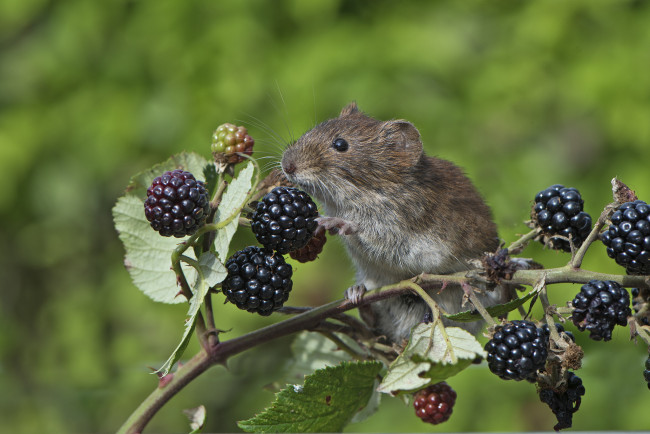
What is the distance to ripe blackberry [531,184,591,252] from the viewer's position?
1.24 meters

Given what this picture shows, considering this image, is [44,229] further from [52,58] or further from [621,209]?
[621,209]

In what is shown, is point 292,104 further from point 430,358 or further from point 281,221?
point 430,358

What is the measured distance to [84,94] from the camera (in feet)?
12.1

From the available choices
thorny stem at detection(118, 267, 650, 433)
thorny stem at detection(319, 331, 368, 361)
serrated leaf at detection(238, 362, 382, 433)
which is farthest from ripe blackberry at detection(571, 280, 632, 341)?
thorny stem at detection(319, 331, 368, 361)

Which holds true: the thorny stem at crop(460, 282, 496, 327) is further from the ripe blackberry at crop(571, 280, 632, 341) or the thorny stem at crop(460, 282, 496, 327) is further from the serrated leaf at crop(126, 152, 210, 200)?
the serrated leaf at crop(126, 152, 210, 200)

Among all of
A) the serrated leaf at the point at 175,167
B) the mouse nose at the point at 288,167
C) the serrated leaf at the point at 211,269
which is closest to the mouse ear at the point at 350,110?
the mouse nose at the point at 288,167

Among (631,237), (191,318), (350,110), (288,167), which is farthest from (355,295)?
(350,110)

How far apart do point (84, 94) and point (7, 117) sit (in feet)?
1.42

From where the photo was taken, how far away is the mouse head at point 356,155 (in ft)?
5.89

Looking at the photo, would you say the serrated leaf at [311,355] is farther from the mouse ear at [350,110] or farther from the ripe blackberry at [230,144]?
the mouse ear at [350,110]

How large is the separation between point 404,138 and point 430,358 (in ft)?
3.11

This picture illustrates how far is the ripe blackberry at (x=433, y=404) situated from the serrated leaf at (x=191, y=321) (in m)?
0.52

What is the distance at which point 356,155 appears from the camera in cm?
184

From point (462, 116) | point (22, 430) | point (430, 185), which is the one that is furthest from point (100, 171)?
point (430, 185)
